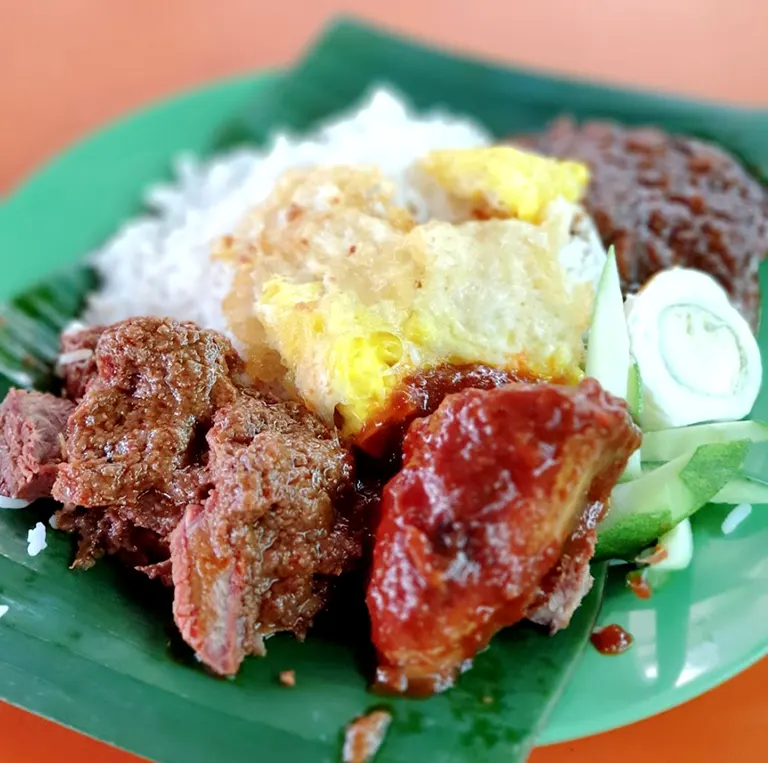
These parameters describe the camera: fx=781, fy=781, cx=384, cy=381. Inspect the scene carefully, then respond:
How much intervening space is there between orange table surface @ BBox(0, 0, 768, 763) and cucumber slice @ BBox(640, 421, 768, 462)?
339cm

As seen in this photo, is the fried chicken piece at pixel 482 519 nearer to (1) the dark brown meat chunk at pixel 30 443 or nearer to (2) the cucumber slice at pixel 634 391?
(2) the cucumber slice at pixel 634 391

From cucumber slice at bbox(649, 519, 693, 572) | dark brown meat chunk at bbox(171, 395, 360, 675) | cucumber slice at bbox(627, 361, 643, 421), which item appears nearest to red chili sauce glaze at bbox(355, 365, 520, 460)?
dark brown meat chunk at bbox(171, 395, 360, 675)

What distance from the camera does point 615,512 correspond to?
6.86 feet

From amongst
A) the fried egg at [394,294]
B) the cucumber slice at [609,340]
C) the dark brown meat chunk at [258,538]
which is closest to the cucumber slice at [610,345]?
the cucumber slice at [609,340]

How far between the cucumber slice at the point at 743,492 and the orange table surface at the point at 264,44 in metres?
3.50

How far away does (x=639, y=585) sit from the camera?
6.81 ft

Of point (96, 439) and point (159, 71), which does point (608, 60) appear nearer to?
point (159, 71)

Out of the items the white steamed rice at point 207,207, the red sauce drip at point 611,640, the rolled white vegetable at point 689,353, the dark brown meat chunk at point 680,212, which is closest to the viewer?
the red sauce drip at point 611,640

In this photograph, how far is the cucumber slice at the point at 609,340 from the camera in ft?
7.14

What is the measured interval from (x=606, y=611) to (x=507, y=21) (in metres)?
4.73

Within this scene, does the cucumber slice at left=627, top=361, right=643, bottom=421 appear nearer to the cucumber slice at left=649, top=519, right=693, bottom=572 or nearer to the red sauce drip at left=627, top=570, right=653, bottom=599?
the cucumber slice at left=649, top=519, right=693, bottom=572

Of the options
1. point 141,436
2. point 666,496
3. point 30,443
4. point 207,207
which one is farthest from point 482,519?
point 207,207

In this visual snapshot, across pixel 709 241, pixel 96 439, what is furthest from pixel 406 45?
pixel 96 439

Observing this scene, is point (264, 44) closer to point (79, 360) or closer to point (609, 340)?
point (79, 360)
